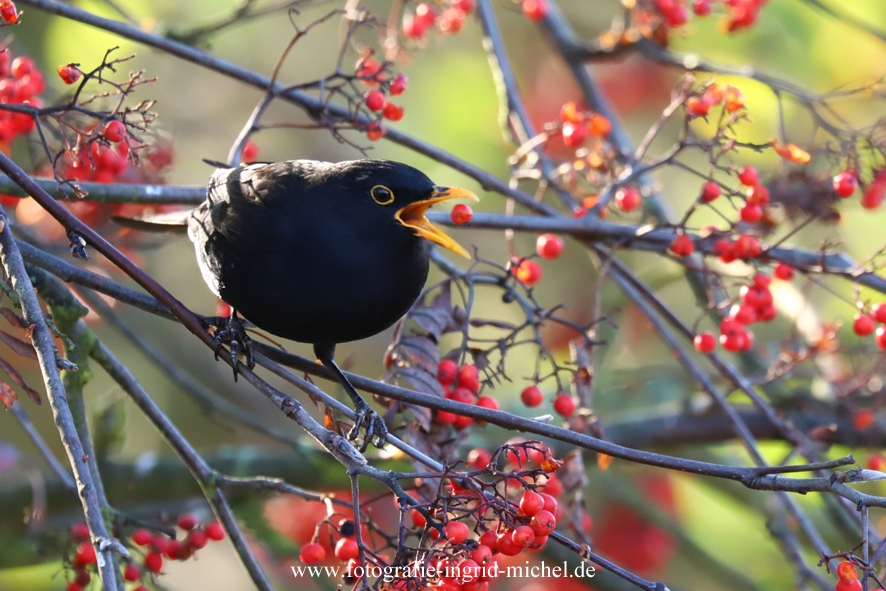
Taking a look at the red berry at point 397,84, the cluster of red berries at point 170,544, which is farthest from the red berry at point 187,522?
the red berry at point 397,84

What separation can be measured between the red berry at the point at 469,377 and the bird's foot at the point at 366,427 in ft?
1.01

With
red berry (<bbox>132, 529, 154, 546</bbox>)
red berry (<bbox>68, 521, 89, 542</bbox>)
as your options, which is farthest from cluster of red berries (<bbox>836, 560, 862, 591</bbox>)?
red berry (<bbox>68, 521, 89, 542</bbox>)

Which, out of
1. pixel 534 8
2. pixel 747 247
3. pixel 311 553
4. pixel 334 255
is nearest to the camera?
pixel 311 553

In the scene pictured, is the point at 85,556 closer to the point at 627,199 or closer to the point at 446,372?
the point at 446,372

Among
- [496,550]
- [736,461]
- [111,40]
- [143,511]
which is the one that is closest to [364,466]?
[496,550]

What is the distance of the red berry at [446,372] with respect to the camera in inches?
118

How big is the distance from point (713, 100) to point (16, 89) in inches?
92.4

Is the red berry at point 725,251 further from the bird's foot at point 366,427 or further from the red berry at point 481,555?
the red berry at point 481,555

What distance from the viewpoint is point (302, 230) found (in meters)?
2.92

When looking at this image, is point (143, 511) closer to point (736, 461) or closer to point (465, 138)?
point (736, 461)

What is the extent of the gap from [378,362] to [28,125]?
13.0ft

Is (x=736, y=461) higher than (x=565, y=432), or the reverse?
(x=736, y=461)

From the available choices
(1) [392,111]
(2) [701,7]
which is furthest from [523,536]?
(2) [701,7]

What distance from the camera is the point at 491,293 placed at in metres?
7.51
